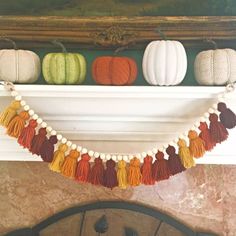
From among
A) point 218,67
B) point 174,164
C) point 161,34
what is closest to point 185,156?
point 174,164

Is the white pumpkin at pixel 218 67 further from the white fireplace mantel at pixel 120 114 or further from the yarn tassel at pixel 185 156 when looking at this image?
the yarn tassel at pixel 185 156

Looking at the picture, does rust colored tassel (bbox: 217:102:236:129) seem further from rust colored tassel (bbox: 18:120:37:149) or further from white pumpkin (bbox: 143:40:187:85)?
rust colored tassel (bbox: 18:120:37:149)

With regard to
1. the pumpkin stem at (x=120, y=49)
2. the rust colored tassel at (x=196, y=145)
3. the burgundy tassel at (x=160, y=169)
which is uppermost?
the pumpkin stem at (x=120, y=49)

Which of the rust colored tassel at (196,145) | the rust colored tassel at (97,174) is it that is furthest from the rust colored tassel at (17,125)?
the rust colored tassel at (196,145)

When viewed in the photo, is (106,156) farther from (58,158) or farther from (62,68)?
(62,68)

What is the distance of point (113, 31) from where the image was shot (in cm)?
124

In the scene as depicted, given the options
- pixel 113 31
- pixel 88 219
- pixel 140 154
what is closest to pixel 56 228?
pixel 88 219

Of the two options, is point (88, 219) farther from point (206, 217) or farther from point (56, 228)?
point (206, 217)

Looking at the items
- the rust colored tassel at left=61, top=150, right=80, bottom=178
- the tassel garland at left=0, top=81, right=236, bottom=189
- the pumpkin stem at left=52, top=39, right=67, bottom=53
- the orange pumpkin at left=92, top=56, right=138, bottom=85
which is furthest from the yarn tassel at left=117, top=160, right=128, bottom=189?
the pumpkin stem at left=52, top=39, right=67, bottom=53

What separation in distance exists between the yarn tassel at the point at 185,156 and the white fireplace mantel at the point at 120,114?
7cm

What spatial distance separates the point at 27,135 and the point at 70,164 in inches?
5.4

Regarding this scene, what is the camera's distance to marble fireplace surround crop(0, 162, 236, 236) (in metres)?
1.29

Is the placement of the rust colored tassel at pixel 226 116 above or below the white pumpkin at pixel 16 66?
below

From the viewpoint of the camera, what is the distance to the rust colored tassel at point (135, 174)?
1.15 m
